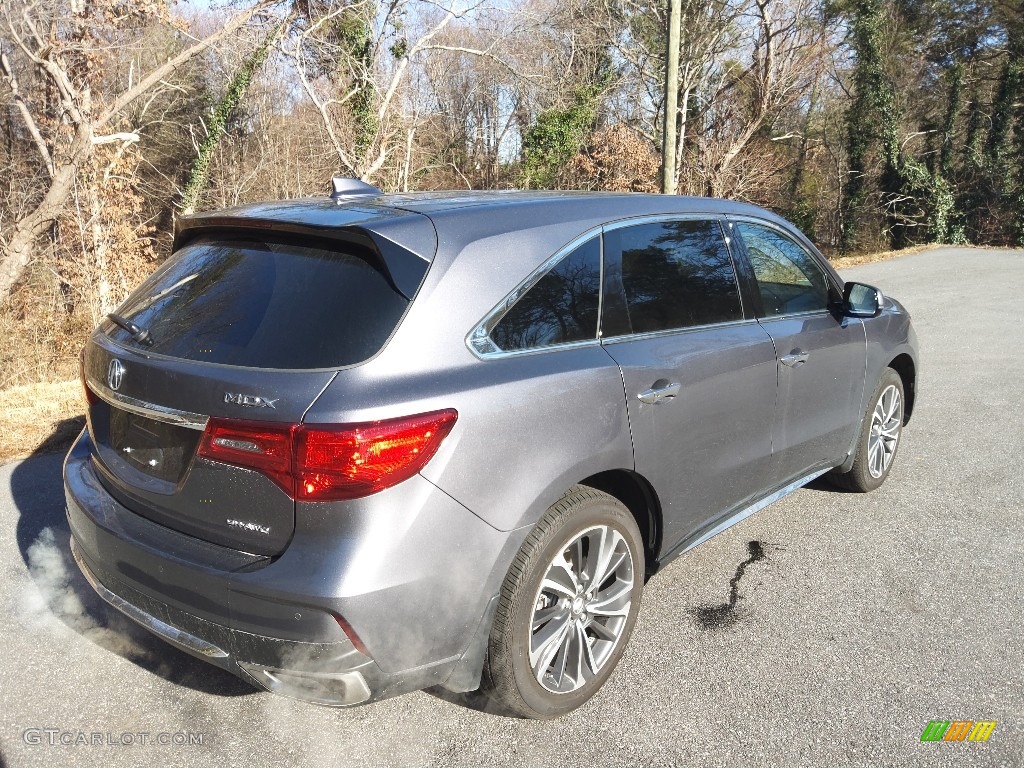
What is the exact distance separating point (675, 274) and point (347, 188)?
1.36 m

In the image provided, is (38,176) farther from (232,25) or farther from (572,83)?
(572,83)

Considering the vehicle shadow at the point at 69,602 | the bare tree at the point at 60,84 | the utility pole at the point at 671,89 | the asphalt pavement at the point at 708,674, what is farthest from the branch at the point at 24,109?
the asphalt pavement at the point at 708,674

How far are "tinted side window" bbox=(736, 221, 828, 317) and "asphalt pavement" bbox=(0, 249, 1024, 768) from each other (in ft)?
4.08

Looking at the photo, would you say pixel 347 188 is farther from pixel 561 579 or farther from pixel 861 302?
pixel 861 302

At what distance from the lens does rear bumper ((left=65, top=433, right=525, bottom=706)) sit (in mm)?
2168

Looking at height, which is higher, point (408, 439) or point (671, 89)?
point (671, 89)

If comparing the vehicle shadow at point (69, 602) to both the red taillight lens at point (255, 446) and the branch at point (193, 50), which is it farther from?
the branch at point (193, 50)

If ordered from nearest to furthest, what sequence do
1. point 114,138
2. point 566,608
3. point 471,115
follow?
point 566,608 → point 114,138 → point 471,115

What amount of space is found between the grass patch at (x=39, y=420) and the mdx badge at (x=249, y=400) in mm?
3961

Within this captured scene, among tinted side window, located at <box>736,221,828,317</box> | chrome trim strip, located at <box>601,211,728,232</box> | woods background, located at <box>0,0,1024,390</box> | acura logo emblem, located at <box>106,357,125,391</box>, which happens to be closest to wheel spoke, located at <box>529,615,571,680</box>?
chrome trim strip, located at <box>601,211,728,232</box>

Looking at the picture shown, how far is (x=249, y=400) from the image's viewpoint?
7.32 feet

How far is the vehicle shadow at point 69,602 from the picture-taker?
118 inches

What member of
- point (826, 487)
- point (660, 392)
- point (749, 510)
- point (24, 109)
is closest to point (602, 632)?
point (660, 392)

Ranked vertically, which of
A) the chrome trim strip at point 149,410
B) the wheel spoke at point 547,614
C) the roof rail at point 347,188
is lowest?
the wheel spoke at point 547,614
